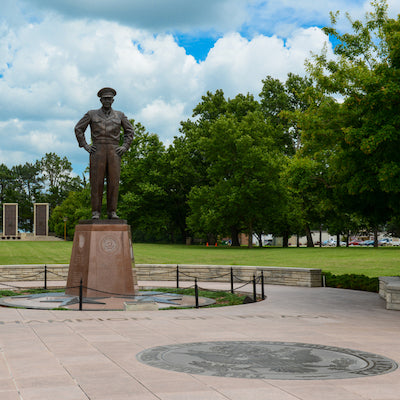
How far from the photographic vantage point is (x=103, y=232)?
49.6ft

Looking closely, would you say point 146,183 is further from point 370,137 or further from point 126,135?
point 370,137

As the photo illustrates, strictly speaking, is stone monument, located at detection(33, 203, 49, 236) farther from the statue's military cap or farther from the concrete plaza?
the concrete plaza

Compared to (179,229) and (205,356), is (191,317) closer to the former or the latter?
(205,356)

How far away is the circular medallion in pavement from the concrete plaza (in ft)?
0.83

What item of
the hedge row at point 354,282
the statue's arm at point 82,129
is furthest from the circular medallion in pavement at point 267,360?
→ the hedge row at point 354,282

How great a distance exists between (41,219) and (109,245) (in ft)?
267

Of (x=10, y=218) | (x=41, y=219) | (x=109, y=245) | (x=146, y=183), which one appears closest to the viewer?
(x=109, y=245)

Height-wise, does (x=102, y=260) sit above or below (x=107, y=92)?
below

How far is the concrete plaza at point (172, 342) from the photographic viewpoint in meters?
5.69

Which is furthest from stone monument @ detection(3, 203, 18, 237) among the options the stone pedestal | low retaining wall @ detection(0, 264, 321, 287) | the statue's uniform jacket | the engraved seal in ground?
the engraved seal in ground

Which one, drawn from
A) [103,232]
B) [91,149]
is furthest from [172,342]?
[91,149]

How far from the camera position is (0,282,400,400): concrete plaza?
5.69 m

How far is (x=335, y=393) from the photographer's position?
5.62 m

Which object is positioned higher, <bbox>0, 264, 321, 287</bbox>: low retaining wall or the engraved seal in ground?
the engraved seal in ground
